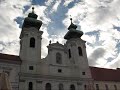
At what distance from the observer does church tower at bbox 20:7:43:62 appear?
30094 mm

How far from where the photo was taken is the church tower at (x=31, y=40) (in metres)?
30.1

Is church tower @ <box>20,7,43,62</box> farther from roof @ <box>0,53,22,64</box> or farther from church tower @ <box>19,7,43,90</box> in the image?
roof @ <box>0,53,22,64</box>

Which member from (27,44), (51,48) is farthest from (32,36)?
(51,48)

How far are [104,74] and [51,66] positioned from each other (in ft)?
46.5

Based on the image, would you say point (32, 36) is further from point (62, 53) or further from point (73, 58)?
point (73, 58)

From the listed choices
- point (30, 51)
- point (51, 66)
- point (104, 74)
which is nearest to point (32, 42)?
point (30, 51)

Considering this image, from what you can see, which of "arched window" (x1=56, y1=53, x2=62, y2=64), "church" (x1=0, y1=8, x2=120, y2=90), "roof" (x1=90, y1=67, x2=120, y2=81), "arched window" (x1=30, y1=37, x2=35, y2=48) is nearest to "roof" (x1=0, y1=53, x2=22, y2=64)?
"church" (x1=0, y1=8, x2=120, y2=90)

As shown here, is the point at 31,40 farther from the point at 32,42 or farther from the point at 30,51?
the point at 30,51

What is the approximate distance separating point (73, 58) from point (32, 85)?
1092cm

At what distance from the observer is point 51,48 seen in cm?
3250

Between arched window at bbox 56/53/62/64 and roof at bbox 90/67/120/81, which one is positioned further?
roof at bbox 90/67/120/81

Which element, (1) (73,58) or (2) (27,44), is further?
(1) (73,58)

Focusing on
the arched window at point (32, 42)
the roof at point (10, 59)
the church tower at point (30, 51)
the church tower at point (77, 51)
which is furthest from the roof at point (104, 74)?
the roof at point (10, 59)

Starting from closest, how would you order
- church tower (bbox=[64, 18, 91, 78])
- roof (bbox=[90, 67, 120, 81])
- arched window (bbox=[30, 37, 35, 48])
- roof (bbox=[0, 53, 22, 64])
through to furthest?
roof (bbox=[0, 53, 22, 64])
arched window (bbox=[30, 37, 35, 48])
church tower (bbox=[64, 18, 91, 78])
roof (bbox=[90, 67, 120, 81])
